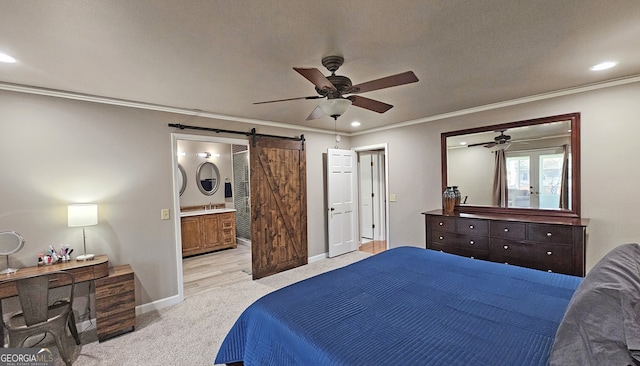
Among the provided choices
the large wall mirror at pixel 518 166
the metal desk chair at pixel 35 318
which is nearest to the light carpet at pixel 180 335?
the metal desk chair at pixel 35 318

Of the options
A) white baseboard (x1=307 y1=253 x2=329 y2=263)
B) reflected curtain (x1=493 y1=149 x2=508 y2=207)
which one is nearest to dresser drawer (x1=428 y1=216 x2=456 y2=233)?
reflected curtain (x1=493 y1=149 x2=508 y2=207)

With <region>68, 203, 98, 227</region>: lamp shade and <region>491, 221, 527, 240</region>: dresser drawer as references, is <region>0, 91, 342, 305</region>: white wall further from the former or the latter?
<region>491, 221, 527, 240</region>: dresser drawer

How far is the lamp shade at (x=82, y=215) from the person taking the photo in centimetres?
263

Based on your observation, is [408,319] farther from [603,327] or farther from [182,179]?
[182,179]

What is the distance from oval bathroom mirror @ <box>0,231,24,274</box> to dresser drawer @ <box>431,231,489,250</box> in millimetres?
4490

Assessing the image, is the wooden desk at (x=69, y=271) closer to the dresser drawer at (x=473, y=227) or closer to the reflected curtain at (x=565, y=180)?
the dresser drawer at (x=473, y=227)

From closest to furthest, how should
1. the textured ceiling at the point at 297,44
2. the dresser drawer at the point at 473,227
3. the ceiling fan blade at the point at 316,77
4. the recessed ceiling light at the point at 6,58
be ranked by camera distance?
the textured ceiling at the point at 297,44, the ceiling fan blade at the point at 316,77, the recessed ceiling light at the point at 6,58, the dresser drawer at the point at 473,227

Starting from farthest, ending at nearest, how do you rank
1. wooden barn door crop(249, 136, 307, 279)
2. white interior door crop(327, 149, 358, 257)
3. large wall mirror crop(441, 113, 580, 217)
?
white interior door crop(327, 149, 358, 257) → wooden barn door crop(249, 136, 307, 279) → large wall mirror crop(441, 113, 580, 217)

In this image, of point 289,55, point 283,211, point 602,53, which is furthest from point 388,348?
point 283,211

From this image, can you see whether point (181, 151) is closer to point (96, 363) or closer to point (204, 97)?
point (204, 97)

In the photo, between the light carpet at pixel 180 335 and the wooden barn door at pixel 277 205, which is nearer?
the light carpet at pixel 180 335

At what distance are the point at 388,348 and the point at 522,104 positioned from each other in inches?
139

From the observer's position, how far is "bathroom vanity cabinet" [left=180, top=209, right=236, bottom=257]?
5.28 metres

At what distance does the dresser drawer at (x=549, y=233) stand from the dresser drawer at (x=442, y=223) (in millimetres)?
791
